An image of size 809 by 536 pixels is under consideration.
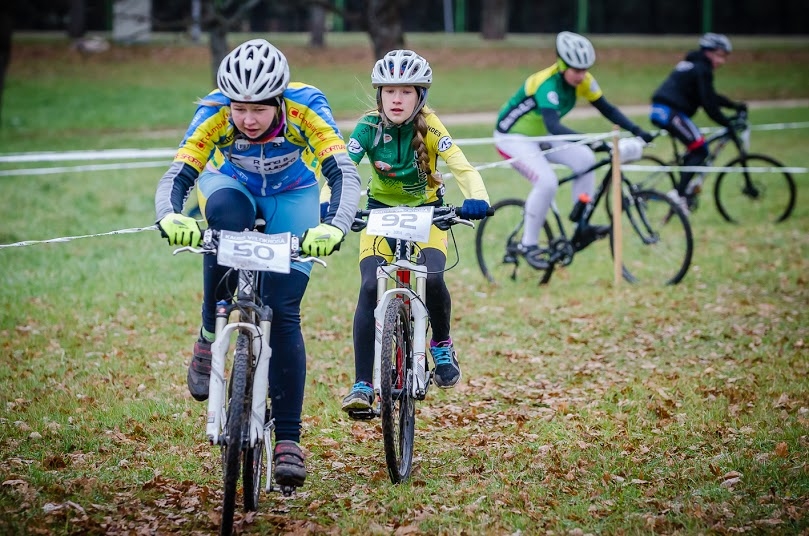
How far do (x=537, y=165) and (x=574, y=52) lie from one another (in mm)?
1165

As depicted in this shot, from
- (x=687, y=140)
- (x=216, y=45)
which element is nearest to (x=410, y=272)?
(x=687, y=140)

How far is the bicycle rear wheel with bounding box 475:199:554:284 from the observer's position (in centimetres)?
1118

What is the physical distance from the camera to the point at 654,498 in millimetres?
5570

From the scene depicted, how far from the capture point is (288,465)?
206 inches

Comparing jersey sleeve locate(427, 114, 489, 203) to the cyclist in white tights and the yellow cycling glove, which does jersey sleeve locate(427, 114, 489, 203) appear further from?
the cyclist in white tights

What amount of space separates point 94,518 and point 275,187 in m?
1.91

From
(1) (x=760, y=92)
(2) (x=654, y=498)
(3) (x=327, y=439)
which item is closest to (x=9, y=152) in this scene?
(3) (x=327, y=439)

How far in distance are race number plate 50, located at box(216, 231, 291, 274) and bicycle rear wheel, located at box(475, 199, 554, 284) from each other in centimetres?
597

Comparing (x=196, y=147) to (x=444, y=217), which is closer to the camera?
(x=196, y=147)

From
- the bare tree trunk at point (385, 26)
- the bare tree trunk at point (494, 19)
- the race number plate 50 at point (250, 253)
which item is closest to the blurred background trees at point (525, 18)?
the bare tree trunk at point (494, 19)

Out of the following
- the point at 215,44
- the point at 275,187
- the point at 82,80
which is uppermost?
the point at 275,187

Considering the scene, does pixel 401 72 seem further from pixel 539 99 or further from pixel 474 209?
pixel 539 99

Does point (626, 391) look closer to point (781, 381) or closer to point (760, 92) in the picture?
point (781, 381)

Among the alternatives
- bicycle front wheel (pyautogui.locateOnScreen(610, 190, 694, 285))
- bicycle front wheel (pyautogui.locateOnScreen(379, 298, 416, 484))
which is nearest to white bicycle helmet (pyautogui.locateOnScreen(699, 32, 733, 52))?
bicycle front wheel (pyautogui.locateOnScreen(610, 190, 694, 285))
